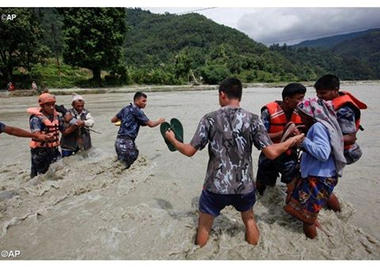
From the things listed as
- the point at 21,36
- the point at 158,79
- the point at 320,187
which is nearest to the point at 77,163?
the point at 320,187

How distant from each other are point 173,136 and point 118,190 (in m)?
2.55

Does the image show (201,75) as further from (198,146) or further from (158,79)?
(198,146)

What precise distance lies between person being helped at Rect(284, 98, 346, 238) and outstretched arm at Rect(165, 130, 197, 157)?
3.47 ft

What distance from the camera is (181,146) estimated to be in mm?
2582

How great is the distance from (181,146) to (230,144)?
17.4 inches

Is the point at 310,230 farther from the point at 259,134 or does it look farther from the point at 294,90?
the point at 294,90

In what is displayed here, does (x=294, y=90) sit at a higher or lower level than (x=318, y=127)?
higher

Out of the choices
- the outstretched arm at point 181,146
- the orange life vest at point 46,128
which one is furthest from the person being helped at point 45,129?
the outstretched arm at point 181,146

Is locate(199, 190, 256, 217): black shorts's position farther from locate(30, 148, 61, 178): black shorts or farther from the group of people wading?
locate(30, 148, 61, 178): black shorts

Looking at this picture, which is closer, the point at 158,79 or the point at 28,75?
the point at 28,75

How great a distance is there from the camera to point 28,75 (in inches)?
851

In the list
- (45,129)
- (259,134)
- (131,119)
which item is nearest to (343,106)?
(259,134)

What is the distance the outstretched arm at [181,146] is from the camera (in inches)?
101

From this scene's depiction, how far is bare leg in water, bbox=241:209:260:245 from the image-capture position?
289cm
